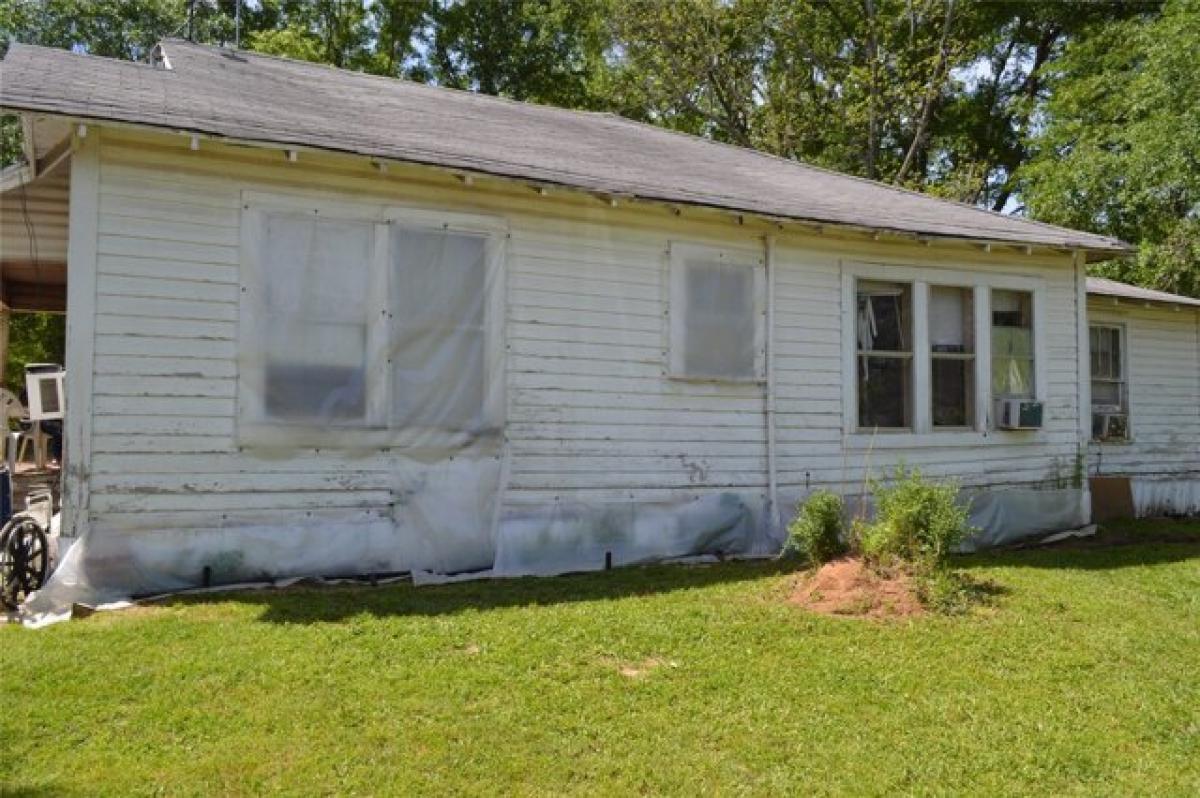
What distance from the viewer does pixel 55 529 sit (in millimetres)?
7523

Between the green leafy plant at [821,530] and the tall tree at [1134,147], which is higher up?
the tall tree at [1134,147]

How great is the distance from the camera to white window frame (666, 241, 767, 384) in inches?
312

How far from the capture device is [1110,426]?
41.1 ft

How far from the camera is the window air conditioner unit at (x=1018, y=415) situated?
9.26m

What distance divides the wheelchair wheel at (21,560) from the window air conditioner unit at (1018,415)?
905 centimetres

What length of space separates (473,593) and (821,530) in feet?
8.57

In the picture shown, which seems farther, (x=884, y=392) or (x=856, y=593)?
(x=884, y=392)

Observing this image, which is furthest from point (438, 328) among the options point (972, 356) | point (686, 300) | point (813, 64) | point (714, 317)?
point (813, 64)

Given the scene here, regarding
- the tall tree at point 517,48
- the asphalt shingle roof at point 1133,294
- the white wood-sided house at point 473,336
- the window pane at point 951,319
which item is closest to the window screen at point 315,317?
the white wood-sided house at point 473,336

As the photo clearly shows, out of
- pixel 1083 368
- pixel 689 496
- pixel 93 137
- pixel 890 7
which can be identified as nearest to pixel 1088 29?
pixel 890 7

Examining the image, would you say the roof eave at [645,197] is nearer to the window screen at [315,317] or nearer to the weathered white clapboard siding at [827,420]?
the weathered white clapboard siding at [827,420]

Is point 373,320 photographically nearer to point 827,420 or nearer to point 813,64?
point 827,420

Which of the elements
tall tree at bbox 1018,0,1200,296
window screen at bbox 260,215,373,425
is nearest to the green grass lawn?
window screen at bbox 260,215,373,425

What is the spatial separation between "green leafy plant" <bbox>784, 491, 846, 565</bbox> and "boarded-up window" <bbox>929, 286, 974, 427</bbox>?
3334 millimetres
